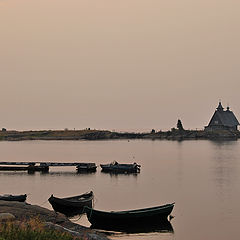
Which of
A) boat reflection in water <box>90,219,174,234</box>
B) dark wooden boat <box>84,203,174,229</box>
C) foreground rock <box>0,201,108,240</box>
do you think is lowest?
boat reflection in water <box>90,219,174,234</box>

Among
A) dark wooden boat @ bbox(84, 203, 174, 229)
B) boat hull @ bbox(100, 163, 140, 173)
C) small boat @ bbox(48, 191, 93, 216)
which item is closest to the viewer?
dark wooden boat @ bbox(84, 203, 174, 229)

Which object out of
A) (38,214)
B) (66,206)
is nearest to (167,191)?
(66,206)

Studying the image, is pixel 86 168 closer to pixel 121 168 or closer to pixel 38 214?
pixel 121 168

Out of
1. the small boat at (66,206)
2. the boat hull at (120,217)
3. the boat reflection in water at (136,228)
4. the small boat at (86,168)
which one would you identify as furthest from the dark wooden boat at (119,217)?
the small boat at (86,168)

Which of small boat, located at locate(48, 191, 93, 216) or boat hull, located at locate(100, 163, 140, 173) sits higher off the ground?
boat hull, located at locate(100, 163, 140, 173)

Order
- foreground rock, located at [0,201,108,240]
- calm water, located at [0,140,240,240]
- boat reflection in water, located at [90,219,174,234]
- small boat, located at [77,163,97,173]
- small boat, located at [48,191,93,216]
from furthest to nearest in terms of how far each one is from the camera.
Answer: small boat, located at [77,163,97,173], small boat, located at [48,191,93,216], calm water, located at [0,140,240,240], boat reflection in water, located at [90,219,174,234], foreground rock, located at [0,201,108,240]

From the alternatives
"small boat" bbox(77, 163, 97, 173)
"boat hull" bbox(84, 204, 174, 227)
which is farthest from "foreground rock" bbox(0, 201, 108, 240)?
"small boat" bbox(77, 163, 97, 173)

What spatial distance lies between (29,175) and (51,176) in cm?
393

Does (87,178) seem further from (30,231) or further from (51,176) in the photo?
(30,231)

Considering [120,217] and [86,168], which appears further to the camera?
[86,168]

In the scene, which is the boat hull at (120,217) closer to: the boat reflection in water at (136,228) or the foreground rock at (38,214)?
the boat reflection in water at (136,228)

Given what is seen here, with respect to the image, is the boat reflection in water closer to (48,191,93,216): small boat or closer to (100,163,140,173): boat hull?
(48,191,93,216): small boat

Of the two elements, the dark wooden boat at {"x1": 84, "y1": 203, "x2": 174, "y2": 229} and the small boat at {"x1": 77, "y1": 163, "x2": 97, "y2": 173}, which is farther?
the small boat at {"x1": 77, "y1": 163, "x2": 97, "y2": 173}

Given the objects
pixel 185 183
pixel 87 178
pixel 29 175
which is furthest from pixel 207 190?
pixel 29 175
